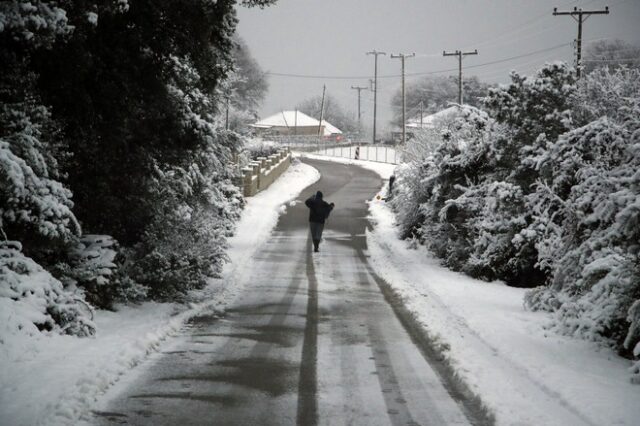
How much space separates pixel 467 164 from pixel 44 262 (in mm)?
12682

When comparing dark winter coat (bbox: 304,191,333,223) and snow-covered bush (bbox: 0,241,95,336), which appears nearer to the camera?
snow-covered bush (bbox: 0,241,95,336)

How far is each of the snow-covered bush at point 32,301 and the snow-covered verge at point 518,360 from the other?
478 centimetres

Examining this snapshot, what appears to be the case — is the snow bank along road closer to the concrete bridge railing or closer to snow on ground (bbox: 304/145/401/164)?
the concrete bridge railing

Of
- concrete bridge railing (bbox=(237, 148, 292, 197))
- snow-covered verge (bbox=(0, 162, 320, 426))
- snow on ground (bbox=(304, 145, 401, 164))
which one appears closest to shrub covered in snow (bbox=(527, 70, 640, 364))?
snow-covered verge (bbox=(0, 162, 320, 426))

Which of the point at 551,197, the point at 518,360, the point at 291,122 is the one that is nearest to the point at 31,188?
the point at 518,360

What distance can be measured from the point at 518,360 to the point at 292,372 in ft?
9.44

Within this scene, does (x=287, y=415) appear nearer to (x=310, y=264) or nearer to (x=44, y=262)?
(x=44, y=262)

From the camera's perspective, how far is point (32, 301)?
7.96 m

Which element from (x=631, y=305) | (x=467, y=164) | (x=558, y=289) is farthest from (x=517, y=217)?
(x=631, y=305)

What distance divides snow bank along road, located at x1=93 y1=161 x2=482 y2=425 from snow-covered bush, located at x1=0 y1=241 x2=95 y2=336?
133 cm

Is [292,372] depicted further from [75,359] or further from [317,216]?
[317,216]

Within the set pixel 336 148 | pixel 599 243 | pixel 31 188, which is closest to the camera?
pixel 31 188

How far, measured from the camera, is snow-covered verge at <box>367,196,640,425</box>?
20.6 feet

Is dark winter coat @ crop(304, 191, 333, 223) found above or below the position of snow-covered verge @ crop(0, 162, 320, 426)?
above
